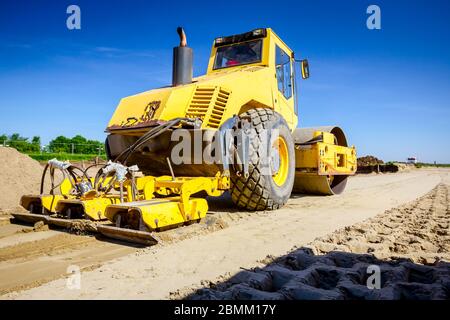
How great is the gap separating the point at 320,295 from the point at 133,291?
1236 mm

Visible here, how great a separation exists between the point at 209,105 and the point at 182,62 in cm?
138

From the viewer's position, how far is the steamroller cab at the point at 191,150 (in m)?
4.08

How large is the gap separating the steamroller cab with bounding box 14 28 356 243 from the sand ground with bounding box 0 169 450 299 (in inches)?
12.3

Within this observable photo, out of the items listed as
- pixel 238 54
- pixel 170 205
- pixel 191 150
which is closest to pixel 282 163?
pixel 191 150

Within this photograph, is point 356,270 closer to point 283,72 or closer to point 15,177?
point 283,72

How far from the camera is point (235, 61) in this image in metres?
6.94

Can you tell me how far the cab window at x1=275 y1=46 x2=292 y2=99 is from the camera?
22.6 feet

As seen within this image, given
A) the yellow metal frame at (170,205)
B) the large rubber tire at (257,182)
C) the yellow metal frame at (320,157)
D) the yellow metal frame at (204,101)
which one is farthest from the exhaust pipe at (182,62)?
the yellow metal frame at (320,157)

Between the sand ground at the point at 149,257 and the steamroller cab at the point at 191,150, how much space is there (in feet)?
1.03

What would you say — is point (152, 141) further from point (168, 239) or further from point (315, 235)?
point (315, 235)

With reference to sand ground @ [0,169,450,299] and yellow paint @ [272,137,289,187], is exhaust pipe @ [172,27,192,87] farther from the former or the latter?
sand ground @ [0,169,450,299]

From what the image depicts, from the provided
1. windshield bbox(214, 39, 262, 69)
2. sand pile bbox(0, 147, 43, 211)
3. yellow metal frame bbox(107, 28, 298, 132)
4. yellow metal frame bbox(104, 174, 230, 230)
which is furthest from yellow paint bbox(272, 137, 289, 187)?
sand pile bbox(0, 147, 43, 211)

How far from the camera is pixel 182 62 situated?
18.9ft
